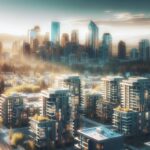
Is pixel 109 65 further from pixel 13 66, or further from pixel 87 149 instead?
pixel 87 149

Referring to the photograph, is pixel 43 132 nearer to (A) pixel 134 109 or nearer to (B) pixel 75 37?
(A) pixel 134 109

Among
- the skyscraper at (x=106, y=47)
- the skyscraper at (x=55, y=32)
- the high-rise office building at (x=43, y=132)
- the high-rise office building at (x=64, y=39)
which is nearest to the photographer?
the high-rise office building at (x=43, y=132)

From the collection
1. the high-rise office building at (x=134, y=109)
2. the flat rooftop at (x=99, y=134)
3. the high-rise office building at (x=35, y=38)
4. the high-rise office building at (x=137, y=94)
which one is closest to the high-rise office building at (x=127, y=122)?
the high-rise office building at (x=134, y=109)

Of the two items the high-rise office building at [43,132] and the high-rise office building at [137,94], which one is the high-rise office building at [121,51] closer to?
the high-rise office building at [137,94]

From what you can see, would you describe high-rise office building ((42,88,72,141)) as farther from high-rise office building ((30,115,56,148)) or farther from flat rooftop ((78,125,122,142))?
flat rooftop ((78,125,122,142))

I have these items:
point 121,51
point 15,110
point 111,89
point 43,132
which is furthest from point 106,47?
point 43,132

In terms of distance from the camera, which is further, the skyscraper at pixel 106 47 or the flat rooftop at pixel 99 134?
the skyscraper at pixel 106 47
